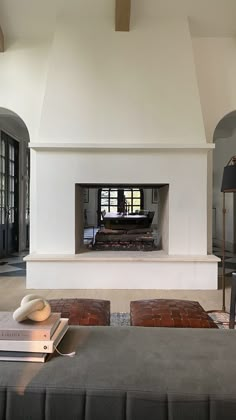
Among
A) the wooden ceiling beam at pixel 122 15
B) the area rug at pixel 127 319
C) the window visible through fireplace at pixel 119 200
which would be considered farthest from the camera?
the window visible through fireplace at pixel 119 200

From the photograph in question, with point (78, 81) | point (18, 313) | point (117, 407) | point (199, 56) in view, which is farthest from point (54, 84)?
point (117, 407)

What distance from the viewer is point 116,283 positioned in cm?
432

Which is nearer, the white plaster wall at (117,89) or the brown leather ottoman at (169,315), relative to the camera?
the brown leather ottoman at (169,315)

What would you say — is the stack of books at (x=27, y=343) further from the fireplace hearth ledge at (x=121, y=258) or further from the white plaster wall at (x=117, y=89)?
the white plaster wall at (x=117, y=89)

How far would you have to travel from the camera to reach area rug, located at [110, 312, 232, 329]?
2.93 metres

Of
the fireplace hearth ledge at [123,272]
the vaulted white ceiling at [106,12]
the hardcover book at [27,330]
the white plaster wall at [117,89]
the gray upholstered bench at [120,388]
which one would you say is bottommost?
the fireplace hearth ledge at [123,272]

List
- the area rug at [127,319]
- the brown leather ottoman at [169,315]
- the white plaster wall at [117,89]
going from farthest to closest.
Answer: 1. the white plaster wall at [117,89]
2. the area rug at [127,319]
3. the brown leather ottoman at [169,315]

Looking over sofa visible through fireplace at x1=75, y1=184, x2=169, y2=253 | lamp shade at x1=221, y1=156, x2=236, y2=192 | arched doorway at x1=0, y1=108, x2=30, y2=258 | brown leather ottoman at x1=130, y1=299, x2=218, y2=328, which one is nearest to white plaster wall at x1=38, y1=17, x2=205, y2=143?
sofa visible through fireplace at x1=75, y1=184, x2=169, y2=253

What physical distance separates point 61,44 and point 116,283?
3.18 m

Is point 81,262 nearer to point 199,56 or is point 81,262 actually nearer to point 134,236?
point 134,236

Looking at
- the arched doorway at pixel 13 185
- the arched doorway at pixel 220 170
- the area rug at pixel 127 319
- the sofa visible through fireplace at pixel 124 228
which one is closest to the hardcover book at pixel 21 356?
the area rug at pixel 127 319

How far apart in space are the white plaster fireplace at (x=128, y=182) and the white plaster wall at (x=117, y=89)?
0.21 m

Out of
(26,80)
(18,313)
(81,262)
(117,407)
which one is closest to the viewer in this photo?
(117,407)

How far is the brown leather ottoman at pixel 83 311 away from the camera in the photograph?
80.4 inches
